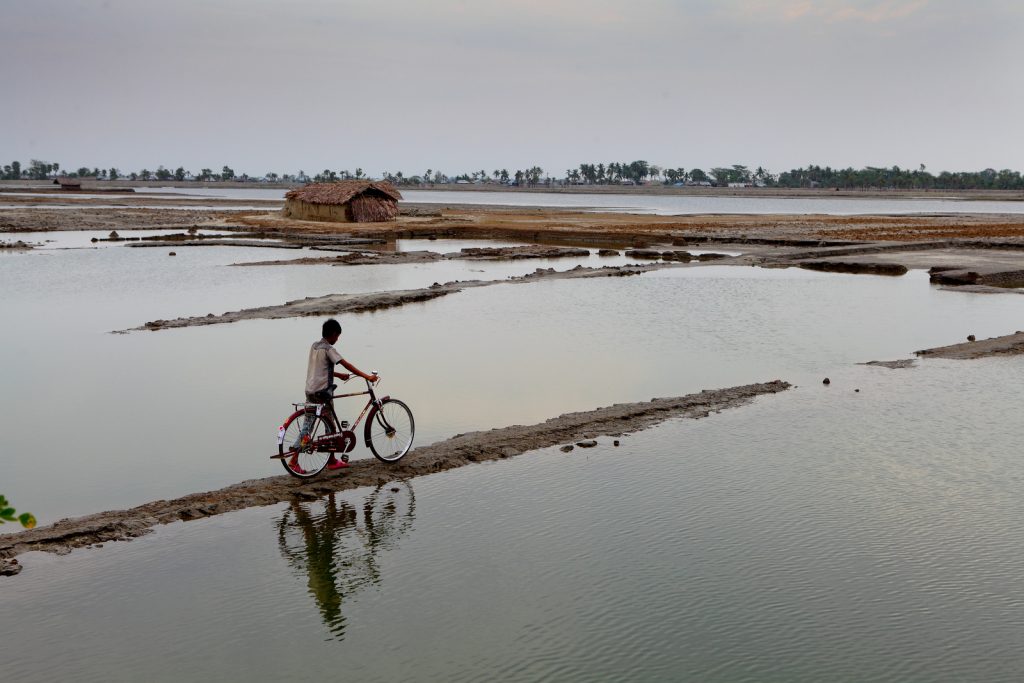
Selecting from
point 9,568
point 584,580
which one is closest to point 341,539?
point 584,580

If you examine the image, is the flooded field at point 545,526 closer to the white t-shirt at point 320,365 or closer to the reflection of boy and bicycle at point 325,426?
the reflection of boy and bicycle at point 325,426

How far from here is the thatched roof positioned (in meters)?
59.8

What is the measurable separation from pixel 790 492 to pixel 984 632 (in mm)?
3153

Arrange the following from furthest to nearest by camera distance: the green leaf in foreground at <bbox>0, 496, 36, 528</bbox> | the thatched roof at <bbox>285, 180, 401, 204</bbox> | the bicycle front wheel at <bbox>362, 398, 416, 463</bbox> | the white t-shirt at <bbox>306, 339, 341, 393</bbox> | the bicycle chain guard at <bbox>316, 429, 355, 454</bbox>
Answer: the thatched roof at <bbox>285, 180, 401, 204</bbox>, the bicycle front wheel at <bbox>362, 398, 416, 463</bbox>, the bicycle chain guard at <bbox>316, 429, 355, 454</bbox>, the white t-shirt at <bbox>306, 339, 341, 393</bbox>, the green leaf in foreground at <bbox>0, 496, 36, 528</bbox>

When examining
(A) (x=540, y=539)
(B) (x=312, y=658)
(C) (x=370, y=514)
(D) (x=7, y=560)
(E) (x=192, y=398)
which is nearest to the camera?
(B) (x=312, y=658)

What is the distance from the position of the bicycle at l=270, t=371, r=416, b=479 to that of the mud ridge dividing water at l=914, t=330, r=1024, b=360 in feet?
39.1

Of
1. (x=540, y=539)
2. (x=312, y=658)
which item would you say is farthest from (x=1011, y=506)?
(x=312, y=658)

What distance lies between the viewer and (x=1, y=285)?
29.9 metres

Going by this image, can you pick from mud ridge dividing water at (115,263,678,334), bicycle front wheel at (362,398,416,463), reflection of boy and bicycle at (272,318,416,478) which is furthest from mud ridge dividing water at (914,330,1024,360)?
mud ridge dividing water at (115,263,678,334)

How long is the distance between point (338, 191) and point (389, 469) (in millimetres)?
52891

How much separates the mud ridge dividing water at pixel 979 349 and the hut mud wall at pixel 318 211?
46838 millimetres

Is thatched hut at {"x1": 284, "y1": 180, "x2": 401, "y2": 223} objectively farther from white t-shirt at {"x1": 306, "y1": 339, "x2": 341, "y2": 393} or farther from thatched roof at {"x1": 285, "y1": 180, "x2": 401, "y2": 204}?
white t-shirt at {"x1": 306, "y1": 339, "x2": 341, "y2": 393}

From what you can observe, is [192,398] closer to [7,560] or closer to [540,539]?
[7,560]

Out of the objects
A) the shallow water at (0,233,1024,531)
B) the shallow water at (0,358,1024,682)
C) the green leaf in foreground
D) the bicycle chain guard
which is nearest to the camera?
the green leaf in foreground
